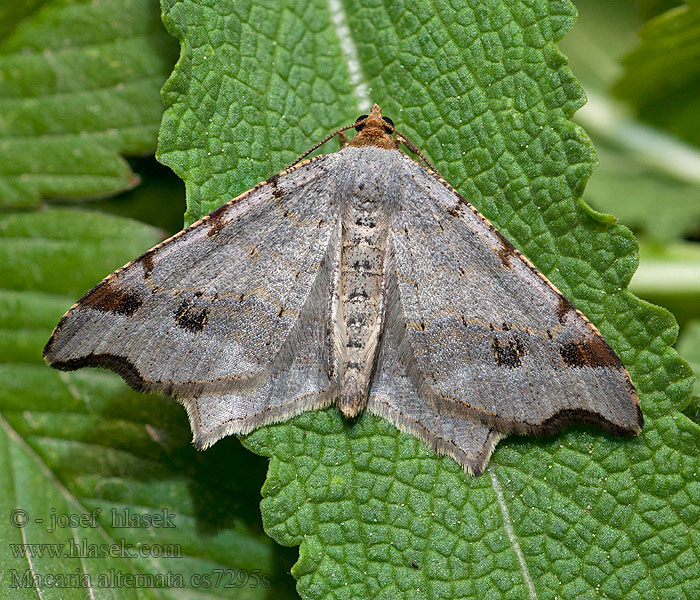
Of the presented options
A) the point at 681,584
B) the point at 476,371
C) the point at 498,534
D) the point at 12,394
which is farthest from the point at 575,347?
the point at 12,394

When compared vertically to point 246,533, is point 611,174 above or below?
Answer: above

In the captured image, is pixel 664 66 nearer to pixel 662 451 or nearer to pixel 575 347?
pixel 575 347

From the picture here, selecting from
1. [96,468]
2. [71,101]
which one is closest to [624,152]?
[71,101]

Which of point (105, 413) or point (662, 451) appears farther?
point (105, 413)

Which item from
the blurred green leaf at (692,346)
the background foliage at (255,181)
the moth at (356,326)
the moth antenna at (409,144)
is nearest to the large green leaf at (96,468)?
the background foliage at (255,181)

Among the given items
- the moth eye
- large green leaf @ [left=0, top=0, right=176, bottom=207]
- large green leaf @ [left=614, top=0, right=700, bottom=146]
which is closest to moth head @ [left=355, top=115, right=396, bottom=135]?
the moth eye

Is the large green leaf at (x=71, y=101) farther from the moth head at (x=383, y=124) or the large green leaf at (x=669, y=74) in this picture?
the large green leaf at (x=669, y=74)

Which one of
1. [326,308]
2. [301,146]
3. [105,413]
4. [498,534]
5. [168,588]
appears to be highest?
[301,146]

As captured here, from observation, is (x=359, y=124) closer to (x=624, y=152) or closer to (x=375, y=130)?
(x=375, y=130)
